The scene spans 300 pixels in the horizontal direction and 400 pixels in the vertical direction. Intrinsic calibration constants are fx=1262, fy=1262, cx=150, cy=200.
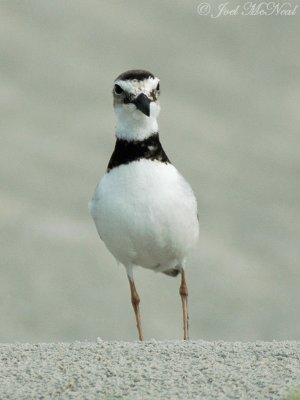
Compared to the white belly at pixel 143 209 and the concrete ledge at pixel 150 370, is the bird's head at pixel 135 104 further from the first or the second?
the concrete ledge at pixel 150 370

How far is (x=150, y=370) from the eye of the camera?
20.5 ft

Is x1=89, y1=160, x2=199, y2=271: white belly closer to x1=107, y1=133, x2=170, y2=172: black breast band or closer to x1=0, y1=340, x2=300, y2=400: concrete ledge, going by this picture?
x1=107, y1=133, x2=170, y2=172: black breast band

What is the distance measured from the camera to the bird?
25.6ft

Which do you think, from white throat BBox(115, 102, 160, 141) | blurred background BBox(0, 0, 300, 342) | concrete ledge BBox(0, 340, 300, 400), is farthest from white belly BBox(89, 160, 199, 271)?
blurred background BBox(0, 0, 300, 342)

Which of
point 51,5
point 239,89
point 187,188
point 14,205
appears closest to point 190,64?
point 239,89

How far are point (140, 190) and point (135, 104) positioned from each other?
53cm

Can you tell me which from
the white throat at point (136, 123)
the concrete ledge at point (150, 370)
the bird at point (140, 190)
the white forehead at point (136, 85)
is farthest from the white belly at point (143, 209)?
the concrete ledge at point (150, 370)

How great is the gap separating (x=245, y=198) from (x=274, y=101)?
83.0 inches

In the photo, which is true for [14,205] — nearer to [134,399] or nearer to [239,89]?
[239,89]

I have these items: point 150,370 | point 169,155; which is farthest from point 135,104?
point 169,155

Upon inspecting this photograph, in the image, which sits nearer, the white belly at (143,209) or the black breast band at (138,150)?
the white belly at (143,209)

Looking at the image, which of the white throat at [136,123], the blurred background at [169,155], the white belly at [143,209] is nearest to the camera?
the white belly at [143,209]

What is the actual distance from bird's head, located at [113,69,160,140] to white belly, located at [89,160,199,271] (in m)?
0.21

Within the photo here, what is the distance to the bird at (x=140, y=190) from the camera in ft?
25.6
